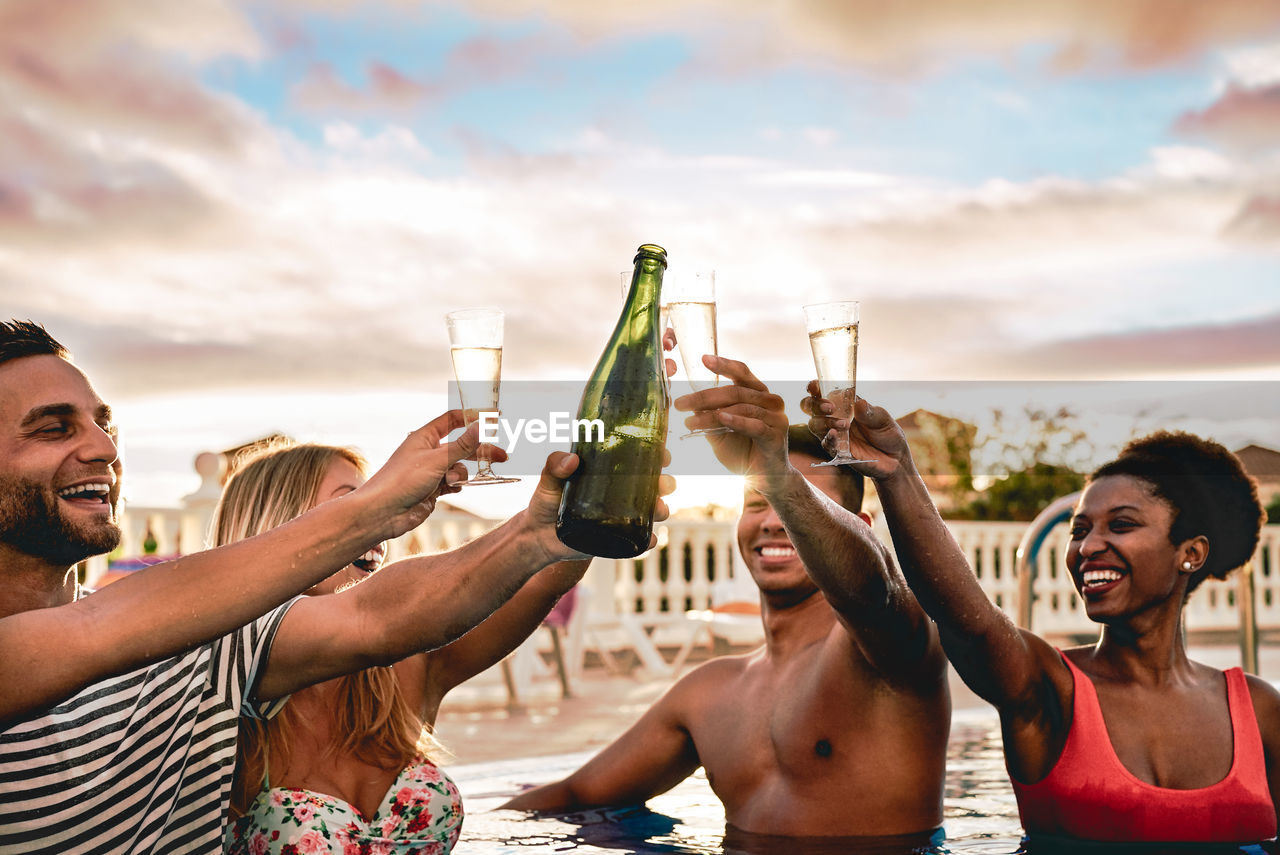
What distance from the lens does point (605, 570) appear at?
14.4m

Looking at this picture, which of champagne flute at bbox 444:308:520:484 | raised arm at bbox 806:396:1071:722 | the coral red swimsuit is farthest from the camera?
the coral red swimsuit

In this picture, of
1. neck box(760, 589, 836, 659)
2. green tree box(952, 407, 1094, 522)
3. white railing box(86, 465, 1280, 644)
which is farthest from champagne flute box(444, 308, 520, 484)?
green tree box(952, 407, 1094, 522)

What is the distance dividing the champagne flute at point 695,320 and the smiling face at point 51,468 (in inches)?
47.5

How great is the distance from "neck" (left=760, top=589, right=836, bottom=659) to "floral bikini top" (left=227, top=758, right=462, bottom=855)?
117 centimetres

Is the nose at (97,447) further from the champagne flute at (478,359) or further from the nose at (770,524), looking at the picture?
the nose at (770,524)

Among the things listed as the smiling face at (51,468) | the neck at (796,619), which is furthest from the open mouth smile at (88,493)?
the neck at (796,619)

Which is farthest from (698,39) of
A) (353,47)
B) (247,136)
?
(247,136)

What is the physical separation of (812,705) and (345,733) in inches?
52.6

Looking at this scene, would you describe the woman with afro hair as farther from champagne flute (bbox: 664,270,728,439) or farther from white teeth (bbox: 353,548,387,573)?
white teeth (bbox: 353,548,387,573)

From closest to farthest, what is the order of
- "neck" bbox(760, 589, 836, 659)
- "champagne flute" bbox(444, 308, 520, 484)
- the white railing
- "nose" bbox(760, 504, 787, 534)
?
1. "champagne flute" bbox(444, 308, 520, 484)
2. "nose" bbox(760, 504, 787, 534)
3. "neck" bbox(760, 589, 836, 659)
4. the white railing

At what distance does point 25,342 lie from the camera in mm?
2402

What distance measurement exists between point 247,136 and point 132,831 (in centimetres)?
1334

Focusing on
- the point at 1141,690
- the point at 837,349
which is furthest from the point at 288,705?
the point at 1141,690

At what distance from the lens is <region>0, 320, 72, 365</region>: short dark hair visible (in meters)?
2.37
